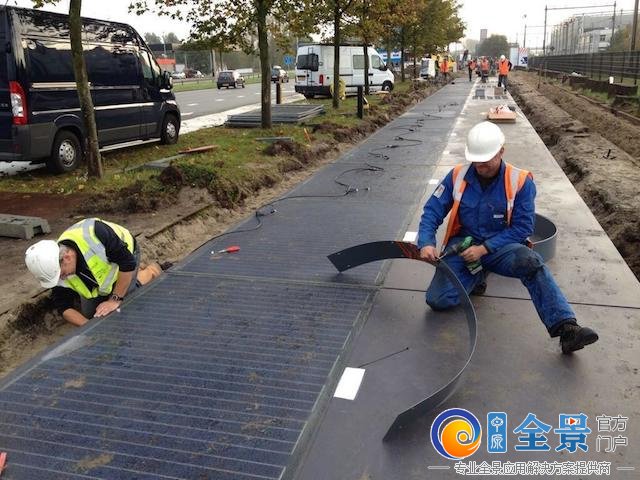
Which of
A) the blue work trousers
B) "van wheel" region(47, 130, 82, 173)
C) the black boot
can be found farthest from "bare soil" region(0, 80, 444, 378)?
the black boot

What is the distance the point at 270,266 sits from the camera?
203 inches

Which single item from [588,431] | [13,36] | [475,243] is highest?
[13,36]

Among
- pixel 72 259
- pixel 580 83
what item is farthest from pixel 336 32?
pixel 580 83

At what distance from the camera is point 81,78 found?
7332 millimetres

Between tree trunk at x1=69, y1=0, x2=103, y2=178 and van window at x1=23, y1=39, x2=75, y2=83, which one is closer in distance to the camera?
tree trunk at x1=69, y1=0, x2=103, y2=178

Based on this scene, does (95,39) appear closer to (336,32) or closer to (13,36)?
(13,36)

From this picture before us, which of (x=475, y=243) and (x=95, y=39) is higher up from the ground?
(x=95, y=39)

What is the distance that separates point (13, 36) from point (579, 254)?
7.92 m

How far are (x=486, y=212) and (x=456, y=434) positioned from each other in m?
1.80

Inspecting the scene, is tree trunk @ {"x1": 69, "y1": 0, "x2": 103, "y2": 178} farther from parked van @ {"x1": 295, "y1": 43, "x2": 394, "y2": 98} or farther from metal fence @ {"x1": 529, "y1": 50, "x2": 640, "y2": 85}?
metal fence @ {"x1": 529, "y1": 50, "x2": 640, "y2": 85}

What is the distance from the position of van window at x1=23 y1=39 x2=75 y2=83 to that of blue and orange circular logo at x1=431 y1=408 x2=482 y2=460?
7701 millimetres

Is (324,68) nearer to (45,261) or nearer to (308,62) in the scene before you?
(308,62)

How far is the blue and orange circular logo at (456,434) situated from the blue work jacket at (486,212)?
1382mm

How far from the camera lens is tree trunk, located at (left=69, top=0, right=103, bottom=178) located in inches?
283
